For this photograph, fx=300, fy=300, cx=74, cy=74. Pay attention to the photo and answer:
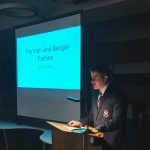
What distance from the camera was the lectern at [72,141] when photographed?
7.38 feet

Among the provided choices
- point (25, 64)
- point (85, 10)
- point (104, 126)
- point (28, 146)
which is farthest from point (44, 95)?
point (104, 126)

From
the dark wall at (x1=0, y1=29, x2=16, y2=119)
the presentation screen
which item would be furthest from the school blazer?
the dark wall at (x1=0, y1=29, x2=16, y2=119)

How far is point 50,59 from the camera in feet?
13.1

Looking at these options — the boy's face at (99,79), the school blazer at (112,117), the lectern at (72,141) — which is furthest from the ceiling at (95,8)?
the lectern at (72,141)

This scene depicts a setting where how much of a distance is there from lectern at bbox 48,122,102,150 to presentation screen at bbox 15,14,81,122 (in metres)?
1.23

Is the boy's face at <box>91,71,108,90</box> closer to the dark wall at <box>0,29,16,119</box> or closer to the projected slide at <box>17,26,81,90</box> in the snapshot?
the projected slide at <box>17,26,81,90</box>

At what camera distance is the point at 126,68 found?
11.5 feet

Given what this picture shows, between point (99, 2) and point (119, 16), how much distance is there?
1.30 feet

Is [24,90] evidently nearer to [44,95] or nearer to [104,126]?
[44,95]

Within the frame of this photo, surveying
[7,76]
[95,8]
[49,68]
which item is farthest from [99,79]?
[7,76]

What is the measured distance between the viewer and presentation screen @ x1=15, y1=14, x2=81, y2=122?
368 cm

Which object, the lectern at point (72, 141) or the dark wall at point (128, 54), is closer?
the lectern at point (72, 141)

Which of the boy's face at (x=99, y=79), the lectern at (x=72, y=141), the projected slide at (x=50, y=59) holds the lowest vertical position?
the lectern at (x=72, y=141)

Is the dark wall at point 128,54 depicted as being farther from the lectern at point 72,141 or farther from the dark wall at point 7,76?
the dark wall at point 7,76
